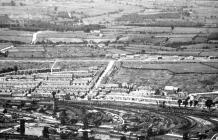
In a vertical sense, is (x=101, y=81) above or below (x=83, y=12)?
below

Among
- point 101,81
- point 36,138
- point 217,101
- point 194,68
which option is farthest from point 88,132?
point 194,68

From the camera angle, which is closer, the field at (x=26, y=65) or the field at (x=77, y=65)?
the field at (x=77, y=65)

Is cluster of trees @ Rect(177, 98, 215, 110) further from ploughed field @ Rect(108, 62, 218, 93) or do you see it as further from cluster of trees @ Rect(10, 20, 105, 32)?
cluster of trees @ Rect(10, 20, 105, 32)

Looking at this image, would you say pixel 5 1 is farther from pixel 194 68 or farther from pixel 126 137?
pixel 126 137

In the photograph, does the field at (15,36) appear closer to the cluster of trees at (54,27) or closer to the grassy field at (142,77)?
the cluster of trees at (54,27)

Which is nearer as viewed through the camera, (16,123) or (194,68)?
(16,123)

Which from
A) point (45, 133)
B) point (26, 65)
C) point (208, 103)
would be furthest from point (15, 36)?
point (45, 133)

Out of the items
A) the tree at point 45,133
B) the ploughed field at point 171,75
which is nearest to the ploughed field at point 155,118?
the tree at point 45,133

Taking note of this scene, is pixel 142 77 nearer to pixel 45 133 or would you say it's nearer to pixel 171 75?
pixel 171 75
